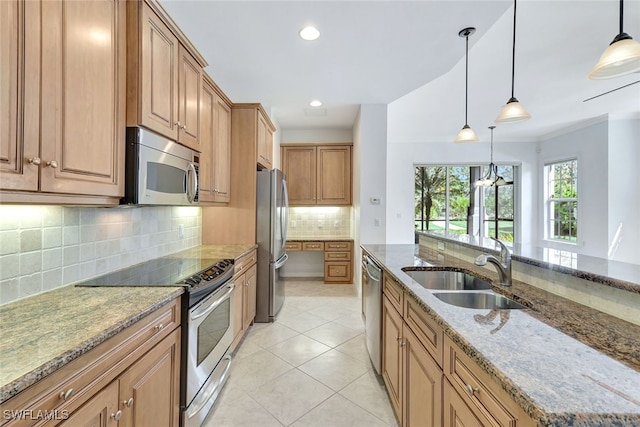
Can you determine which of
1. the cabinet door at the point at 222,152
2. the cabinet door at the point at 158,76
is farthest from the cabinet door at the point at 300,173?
the cabinet door at the point at 158,76

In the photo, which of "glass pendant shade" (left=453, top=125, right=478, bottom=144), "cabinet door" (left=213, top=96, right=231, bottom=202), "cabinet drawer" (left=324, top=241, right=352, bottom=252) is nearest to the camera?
"cabinet door" (left=213, top=96, right=231, bottom=202)

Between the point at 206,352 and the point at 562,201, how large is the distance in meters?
7.37

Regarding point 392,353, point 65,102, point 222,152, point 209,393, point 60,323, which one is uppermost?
point 222,152

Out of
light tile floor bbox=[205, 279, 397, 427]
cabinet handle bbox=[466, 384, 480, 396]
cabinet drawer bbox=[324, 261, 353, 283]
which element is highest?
cabinet handle bbox=[466, 384, 480, 396]

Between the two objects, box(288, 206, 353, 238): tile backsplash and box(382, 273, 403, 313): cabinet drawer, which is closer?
box(382, 273, 403, 313): cabinet drawer

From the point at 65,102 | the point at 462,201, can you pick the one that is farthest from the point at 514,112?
the point at 462,201

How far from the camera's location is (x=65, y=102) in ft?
3.53

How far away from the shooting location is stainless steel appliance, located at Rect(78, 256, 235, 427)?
1.47 m

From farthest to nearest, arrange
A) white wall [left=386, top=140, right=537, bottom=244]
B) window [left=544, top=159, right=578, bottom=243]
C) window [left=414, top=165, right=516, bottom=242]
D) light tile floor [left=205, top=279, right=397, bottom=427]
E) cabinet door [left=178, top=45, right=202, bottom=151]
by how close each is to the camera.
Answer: window [left=414, top=165, right=516, bottom=242]
white wall [left=386, top=140, right=537, bottom=244]
window [left=544, top=159, right=578, bottom=243]
cabinet door [left=178, top=45, right=202, bottom=151]
light tile floor [left=205, top=279, right=397, bottom=427]

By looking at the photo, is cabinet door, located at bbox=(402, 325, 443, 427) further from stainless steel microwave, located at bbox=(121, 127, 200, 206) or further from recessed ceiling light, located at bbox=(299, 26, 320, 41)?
recessed ceiling light, located at bbox=(299, 26, 320, 41)

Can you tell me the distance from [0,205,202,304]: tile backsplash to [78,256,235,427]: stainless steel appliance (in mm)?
103

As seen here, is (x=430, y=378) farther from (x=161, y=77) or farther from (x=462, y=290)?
(x=161, y=77)

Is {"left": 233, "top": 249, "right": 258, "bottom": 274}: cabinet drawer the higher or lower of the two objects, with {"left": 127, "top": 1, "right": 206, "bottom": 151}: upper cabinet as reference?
lower

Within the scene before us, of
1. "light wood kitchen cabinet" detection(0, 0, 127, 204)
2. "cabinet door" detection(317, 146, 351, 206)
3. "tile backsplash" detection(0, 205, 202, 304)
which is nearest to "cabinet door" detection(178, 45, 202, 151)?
"light wood kitchen cabinet" detection(0, 0, 127, 204)
